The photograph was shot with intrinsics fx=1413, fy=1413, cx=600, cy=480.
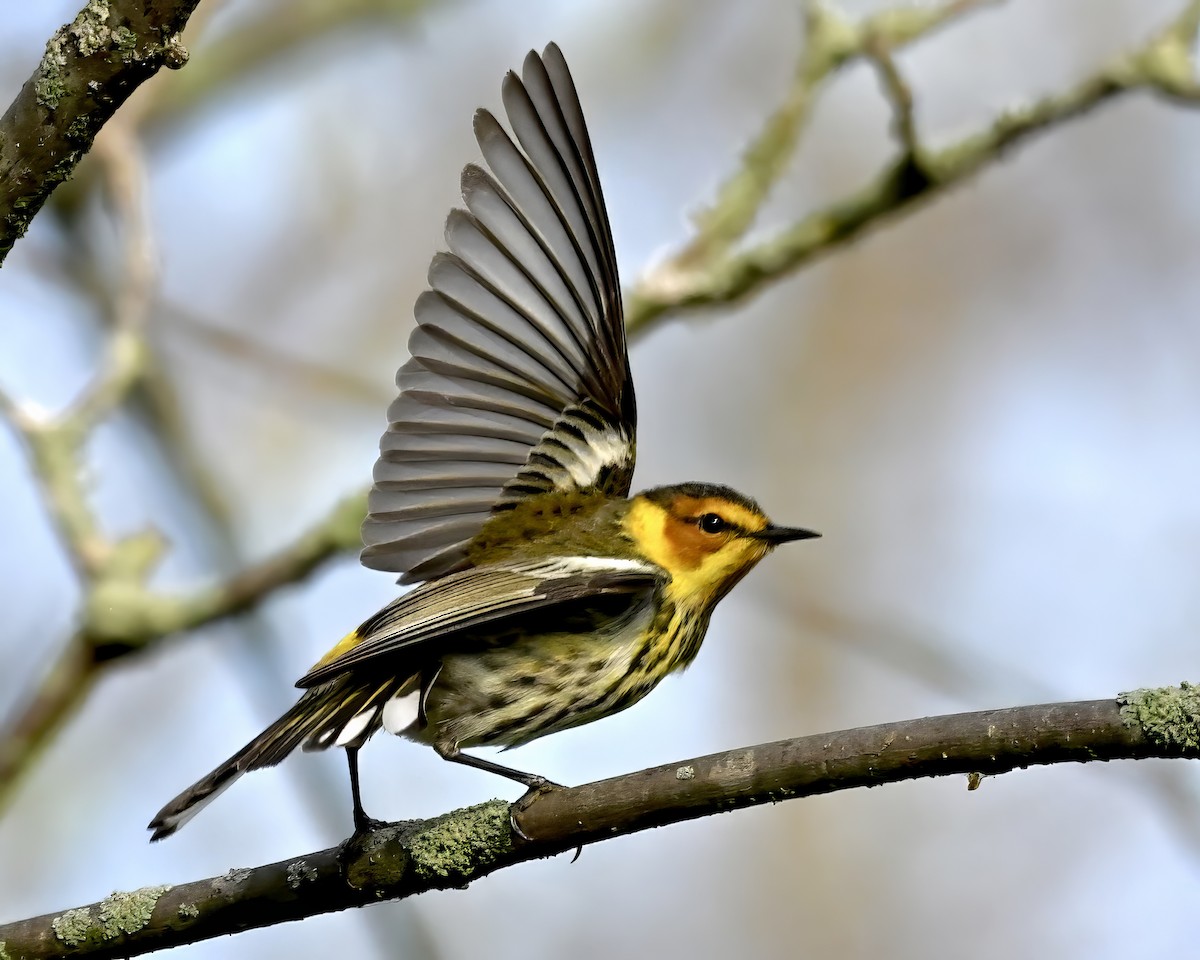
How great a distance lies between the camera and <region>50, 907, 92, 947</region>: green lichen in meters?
3.03

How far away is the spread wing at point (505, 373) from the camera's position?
4.22m

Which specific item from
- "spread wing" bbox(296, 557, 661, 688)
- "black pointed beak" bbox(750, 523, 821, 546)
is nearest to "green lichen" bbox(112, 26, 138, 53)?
"spread wing" bbox(296, 557, 661, 688)

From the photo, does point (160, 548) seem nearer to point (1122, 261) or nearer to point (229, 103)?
point (229, 103)

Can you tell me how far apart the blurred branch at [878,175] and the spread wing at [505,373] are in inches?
28.7

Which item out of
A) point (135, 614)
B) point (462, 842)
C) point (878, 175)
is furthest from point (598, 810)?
point (878, 175)

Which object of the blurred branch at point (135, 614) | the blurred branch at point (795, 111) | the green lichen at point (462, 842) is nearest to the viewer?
the green lichen at point (462, 842)

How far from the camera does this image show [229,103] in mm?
7215

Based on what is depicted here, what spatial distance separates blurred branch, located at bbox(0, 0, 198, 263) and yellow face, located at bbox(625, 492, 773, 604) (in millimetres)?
2273

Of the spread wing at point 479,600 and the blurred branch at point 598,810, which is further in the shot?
the spread wing at point 479,600

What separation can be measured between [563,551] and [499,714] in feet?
1.81

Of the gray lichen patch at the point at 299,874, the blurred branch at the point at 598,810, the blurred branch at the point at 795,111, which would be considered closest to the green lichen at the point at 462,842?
the blurred branch at the point at 598,810

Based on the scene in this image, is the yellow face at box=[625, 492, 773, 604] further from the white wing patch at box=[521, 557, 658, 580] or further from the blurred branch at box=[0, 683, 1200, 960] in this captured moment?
the blurred branch at box=[0, 683, 1200, 960]

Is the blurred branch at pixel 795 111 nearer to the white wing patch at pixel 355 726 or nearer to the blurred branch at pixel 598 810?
the white wing patch at pixel 355 726

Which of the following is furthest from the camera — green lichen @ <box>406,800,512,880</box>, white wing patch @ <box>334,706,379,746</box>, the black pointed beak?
the black pointed beak
